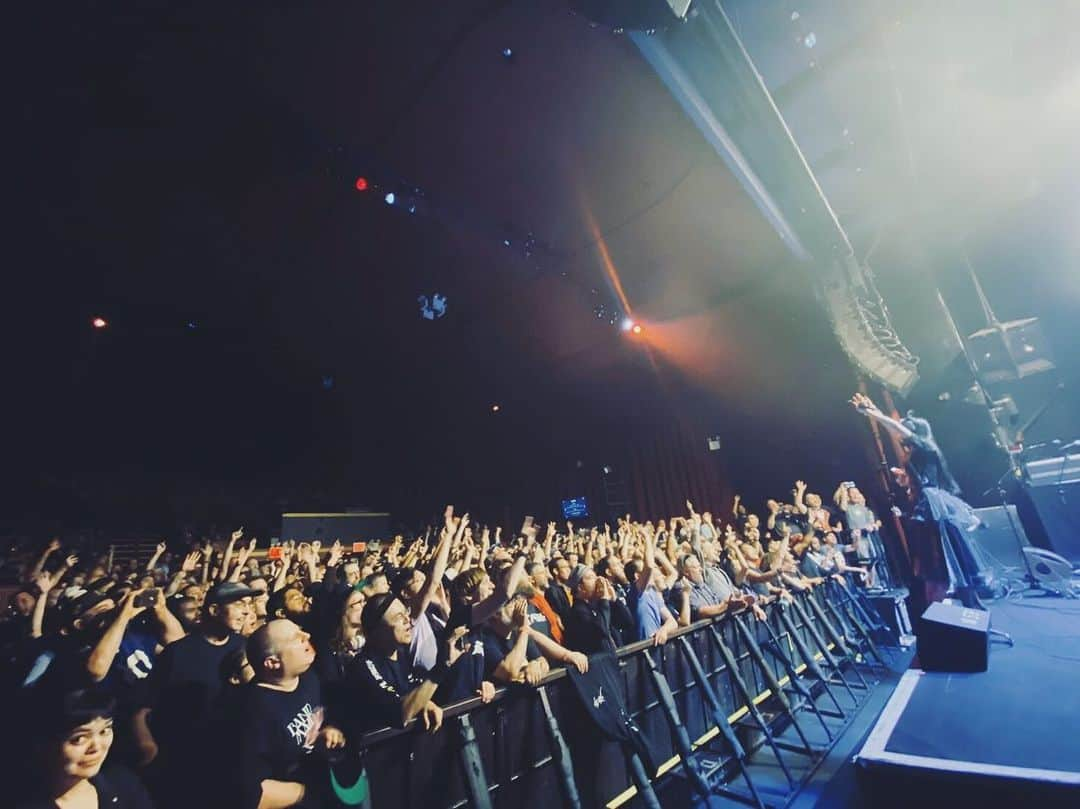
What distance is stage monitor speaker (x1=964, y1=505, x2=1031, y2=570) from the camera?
19.0 feet

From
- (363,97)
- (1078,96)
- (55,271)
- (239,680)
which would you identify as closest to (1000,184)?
(1078,96)

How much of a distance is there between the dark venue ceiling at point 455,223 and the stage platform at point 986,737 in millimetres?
5041

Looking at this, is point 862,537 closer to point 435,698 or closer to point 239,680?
point 435,698

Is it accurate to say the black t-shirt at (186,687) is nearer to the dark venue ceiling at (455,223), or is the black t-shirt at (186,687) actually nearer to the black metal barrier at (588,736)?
the black metal barrier at (588,736)

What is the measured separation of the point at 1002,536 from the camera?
5.95m

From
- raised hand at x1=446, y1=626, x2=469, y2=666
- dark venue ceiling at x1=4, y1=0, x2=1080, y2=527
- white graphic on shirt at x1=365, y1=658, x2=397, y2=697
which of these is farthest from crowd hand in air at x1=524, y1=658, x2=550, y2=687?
dark venue ceiling at x1=4, y1=0, x2=1080, y2=527

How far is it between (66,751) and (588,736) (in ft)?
7.59

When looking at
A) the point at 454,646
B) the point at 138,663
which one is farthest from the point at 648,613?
the point at 138,663

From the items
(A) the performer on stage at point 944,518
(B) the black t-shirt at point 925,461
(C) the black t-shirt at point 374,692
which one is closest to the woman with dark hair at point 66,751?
(C) the black t-shirt at point 374,692

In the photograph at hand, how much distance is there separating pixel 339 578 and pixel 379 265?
4.24m

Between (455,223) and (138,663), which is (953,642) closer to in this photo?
(138,663)

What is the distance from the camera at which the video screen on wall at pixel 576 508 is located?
14.5m

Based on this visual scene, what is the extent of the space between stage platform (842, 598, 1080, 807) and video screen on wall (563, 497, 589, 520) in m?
11.4

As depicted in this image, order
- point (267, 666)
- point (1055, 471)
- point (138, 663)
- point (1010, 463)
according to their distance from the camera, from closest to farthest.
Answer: point (267, 666) < point (138, 663) < point (1055, 471) < point (1010, 463)
